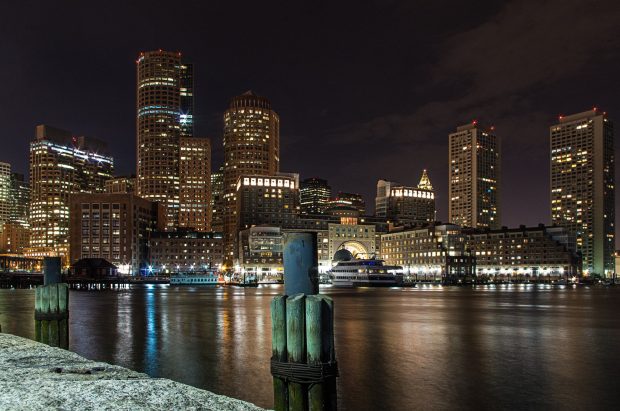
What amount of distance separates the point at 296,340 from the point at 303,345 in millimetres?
201

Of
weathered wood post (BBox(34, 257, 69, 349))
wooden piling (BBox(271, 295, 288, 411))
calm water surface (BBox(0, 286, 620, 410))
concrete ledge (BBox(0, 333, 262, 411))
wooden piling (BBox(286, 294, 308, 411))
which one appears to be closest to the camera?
wooden piling (BBox(286, 294, 308, 411))

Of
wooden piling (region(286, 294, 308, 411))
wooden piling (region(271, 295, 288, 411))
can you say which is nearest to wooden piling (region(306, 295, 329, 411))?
wooden piling (region(286, 294, 308, 411))

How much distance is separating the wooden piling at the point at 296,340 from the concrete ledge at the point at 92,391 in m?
2.81

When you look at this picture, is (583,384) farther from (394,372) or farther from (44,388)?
(44,388)

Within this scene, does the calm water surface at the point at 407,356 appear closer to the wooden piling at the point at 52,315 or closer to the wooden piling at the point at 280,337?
the wooden piling at the point at 52,315

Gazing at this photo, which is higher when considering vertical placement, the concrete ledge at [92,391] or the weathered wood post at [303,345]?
the weathered wood post at [303,345]

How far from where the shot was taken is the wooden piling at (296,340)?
13969mm

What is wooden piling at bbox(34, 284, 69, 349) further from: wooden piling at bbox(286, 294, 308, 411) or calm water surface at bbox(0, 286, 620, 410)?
wooden piling at bbox(286, 294, 308, 411)

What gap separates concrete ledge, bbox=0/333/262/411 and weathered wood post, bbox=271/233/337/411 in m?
2.86

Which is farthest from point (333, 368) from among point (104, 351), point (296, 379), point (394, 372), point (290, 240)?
point (104, 351)

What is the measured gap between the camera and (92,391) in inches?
648

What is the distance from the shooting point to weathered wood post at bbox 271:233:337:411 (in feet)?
45.4

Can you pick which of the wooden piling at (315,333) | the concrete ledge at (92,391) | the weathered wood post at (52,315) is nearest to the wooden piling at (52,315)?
the weathered wood post at (52,315)

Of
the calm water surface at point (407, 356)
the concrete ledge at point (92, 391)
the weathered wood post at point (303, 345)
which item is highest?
the weathered wood post at point (303, 345)
